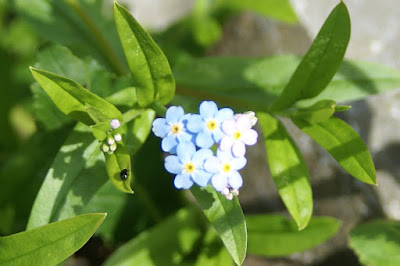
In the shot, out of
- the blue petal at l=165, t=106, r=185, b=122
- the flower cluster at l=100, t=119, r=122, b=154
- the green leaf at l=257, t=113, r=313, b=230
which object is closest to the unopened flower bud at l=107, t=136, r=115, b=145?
the flower cluster at l=100, t=119, r=122, b=154

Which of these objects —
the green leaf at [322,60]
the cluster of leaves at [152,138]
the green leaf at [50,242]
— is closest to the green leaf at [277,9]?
the cluster of leaves at [152,138]

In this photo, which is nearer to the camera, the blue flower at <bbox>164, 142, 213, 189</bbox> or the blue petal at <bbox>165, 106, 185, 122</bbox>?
the blue flower at <bbox>164, 142, 213, 189</bbox>

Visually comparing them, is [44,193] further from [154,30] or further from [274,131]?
Result: [154,30]

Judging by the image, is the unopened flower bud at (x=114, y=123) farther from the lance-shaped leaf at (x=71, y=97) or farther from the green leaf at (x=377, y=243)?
the green leaf at (x=377, y=243)

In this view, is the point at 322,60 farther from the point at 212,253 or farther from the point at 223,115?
the point at 212,253

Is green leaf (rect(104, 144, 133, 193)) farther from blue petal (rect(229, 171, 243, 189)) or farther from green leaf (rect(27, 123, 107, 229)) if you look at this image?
blue petal (rect(229, 171, 243, 189))

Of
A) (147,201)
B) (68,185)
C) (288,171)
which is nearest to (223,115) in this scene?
(288,171)
